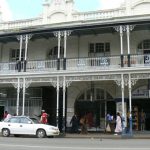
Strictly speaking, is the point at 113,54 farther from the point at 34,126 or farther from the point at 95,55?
the point at 34,126

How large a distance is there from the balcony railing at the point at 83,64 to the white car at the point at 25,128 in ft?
16.0

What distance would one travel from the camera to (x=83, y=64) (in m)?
27.3

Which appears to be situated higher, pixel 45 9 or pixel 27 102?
pixel 45 9

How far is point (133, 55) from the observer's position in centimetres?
2566

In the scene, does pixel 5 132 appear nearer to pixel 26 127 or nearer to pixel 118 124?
pixel 26 127

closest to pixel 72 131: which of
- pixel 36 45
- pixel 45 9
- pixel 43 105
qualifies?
→ pixel 43 105

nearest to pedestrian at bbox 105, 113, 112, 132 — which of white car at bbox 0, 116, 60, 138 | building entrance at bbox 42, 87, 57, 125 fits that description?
white car at bbox 0, 116, 60, 138

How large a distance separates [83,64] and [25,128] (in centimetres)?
712

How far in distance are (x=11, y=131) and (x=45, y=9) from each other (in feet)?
39.8

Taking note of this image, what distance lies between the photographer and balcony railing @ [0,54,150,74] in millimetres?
25453

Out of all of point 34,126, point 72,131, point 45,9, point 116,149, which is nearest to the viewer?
point 116,149

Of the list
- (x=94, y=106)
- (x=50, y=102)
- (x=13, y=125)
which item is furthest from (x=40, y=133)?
(x=50, y=102)

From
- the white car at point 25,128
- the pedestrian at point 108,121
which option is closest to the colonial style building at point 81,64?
the pedestrian at point 108,121

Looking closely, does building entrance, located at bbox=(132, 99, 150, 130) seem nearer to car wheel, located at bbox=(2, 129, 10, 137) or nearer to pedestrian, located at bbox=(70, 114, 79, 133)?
pedestrian, located at bbox=(70, 114, 79, 133)
